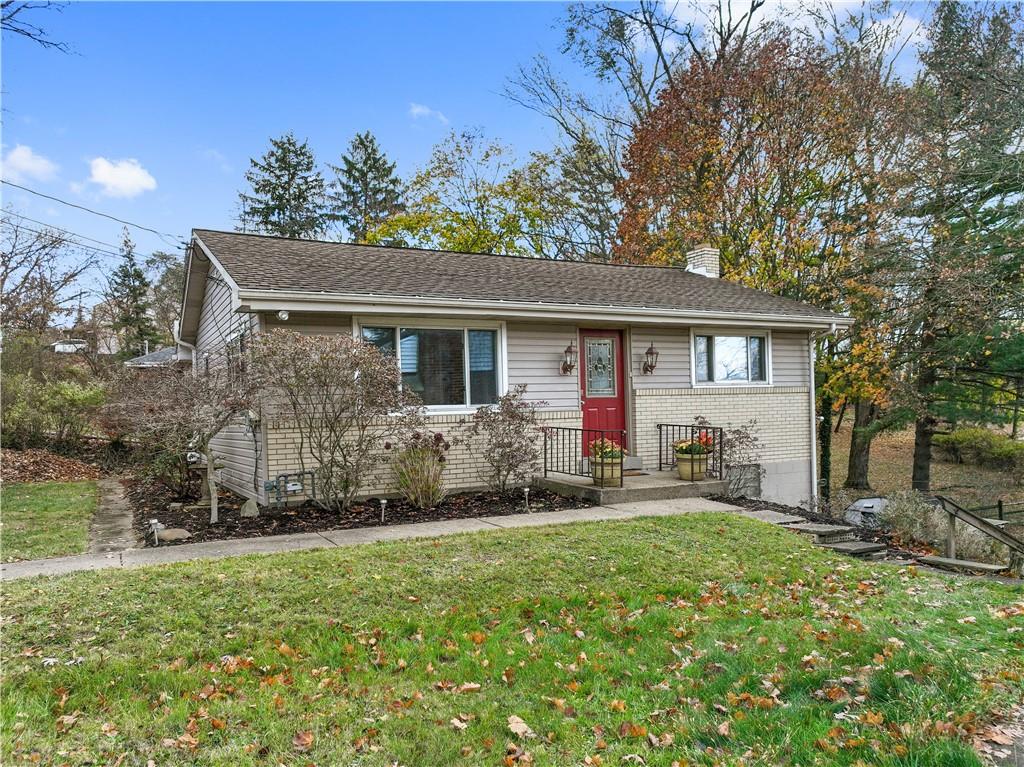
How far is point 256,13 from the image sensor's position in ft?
39.1

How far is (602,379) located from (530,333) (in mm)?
1687

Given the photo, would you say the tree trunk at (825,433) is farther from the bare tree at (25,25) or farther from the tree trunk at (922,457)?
the bare tree at (25,25)

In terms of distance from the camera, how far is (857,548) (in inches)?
298

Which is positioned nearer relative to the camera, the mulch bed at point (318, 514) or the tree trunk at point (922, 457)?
the mulch bed at point (318, 514)

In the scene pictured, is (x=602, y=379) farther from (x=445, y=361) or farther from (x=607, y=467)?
(x=445, y=361)

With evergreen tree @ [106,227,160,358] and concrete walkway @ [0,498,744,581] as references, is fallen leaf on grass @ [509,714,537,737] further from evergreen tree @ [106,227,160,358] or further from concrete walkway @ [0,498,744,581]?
evergreen tree @ [106,227,160,358]

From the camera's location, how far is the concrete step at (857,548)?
7.47 meters

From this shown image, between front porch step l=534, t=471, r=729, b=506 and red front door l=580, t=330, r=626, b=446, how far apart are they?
1.33 metres

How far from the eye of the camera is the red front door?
11406mm

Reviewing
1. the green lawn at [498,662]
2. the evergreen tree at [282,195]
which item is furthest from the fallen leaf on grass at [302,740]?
the evergreen tree at [282,195]

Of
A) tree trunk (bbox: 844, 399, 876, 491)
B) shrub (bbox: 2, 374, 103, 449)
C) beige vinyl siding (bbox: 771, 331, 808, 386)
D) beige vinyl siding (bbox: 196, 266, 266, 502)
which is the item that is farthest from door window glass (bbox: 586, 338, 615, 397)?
shrub (bbox: 2, 374, 103, 449)

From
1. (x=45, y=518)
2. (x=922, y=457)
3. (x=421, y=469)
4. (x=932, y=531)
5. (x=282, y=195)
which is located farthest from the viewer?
(x=282, y=195)

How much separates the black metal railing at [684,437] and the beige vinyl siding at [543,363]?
5.85 feet

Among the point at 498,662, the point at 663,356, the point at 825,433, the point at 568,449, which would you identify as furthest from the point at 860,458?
the point at 498,662
